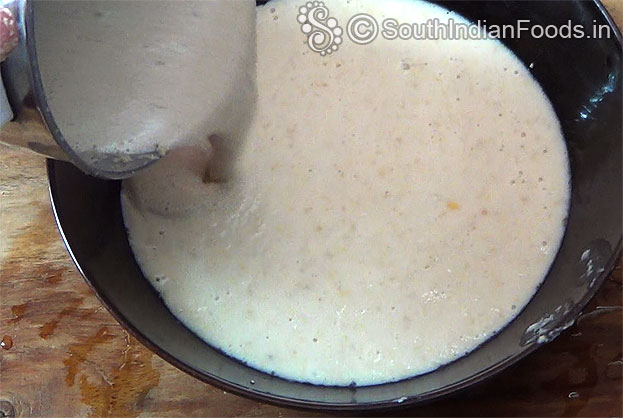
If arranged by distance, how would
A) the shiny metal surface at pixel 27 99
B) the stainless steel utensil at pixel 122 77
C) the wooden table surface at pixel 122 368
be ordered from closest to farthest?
the shiny metal surface at pixel 27 99, the stainless steel utensil at pixel 122 77, the wooden table surface at pixel 122 368

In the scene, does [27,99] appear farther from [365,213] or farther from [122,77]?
[365,213]

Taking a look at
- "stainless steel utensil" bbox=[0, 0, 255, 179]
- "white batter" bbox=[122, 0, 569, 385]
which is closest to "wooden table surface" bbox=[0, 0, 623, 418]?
"white batter" bbox=[122, 0, 569, 385]

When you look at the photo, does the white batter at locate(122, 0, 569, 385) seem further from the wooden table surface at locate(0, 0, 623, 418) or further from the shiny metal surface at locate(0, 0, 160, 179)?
the shiny metal surface at locate(0, 0, 160, 179)

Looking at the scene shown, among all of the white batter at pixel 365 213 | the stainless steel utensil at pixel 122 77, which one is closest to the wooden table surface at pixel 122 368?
the white batter at pixel 365 213

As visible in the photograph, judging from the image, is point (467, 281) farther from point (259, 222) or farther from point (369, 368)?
point (259, 222)

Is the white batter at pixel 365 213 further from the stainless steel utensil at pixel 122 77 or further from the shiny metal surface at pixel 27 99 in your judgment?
the shiny metal surface at pixel 27 99

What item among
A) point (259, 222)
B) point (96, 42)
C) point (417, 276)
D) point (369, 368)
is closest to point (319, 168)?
point (259, 222)
